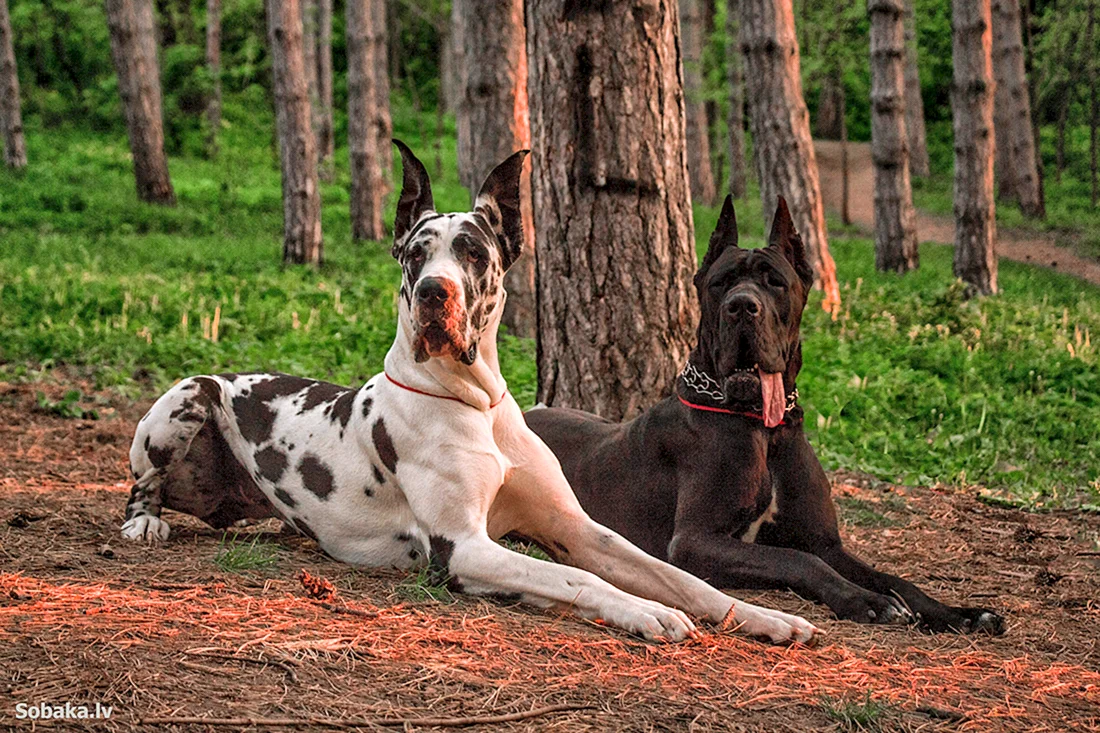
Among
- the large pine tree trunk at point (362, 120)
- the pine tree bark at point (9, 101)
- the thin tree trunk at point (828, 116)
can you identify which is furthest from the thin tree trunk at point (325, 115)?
the thin tree trunk at point (828, 116)

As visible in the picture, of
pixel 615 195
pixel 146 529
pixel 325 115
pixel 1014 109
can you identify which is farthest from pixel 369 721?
pixel 325 115

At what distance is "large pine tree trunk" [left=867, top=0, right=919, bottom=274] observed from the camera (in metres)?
16.1

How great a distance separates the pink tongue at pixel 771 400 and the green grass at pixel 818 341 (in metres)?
2.88

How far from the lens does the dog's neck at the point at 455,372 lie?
4.50 metres

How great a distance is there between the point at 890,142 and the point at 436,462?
1401 centimetres

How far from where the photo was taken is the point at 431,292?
419 centimetres

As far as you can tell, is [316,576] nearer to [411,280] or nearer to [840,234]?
[411,280]

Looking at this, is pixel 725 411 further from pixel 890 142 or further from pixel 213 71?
pixel 213 71

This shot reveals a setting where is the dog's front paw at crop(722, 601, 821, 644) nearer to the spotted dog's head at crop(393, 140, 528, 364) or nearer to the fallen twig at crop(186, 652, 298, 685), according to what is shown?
→ the spotted dog's head at crop(393, 140, 528, 364)

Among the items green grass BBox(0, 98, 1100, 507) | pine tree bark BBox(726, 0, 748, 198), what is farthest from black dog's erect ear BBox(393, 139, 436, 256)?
pine tree bark BBox(726, 0, 748, 198)

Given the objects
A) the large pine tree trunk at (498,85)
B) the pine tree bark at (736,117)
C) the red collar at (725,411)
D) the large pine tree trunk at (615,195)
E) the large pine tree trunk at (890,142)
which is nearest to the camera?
the red collar at (725,411)

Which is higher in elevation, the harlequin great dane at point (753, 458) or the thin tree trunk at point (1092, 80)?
the thin tree trunk at point (1092, 80)

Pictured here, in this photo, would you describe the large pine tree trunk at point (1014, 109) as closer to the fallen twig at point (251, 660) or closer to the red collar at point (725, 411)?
the red collar at point (725, 411)

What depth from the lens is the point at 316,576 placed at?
4.44m
